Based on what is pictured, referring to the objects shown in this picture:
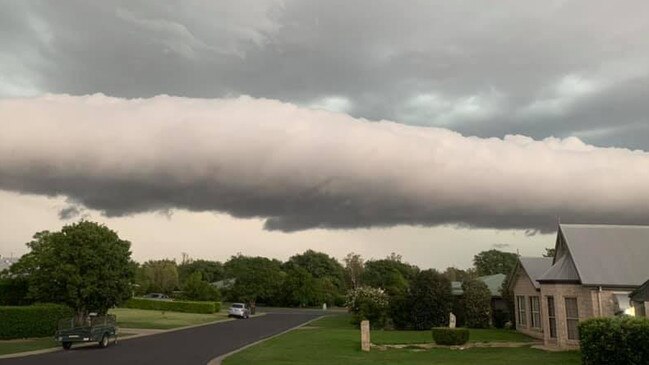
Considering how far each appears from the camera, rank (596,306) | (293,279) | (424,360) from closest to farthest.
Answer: (424,360) → (596,306) → (293,279)

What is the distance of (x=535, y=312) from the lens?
117 feet

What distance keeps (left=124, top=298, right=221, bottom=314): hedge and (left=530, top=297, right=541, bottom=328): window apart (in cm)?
4279

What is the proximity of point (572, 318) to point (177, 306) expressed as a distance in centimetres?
5446

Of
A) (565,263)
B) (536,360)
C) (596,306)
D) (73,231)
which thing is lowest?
(536,360)

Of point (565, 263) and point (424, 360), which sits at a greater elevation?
point (565, 263)

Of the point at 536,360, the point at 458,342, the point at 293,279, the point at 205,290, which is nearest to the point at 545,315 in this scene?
the point at 458,342

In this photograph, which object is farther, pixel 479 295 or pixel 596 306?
pixel 479 295

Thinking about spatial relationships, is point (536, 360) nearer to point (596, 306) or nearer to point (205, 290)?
point (596, 306)

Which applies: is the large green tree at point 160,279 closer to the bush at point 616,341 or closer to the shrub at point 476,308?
the shrub at point 476,308

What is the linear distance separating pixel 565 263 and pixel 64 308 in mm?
28515

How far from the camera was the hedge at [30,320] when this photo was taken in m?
31.0

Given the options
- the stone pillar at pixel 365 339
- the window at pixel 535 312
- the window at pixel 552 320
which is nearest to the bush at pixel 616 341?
the stone pillar at pixel 365 339

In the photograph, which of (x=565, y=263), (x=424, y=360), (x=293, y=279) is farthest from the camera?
(x=293, y=279)

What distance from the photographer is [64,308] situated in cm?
3422
